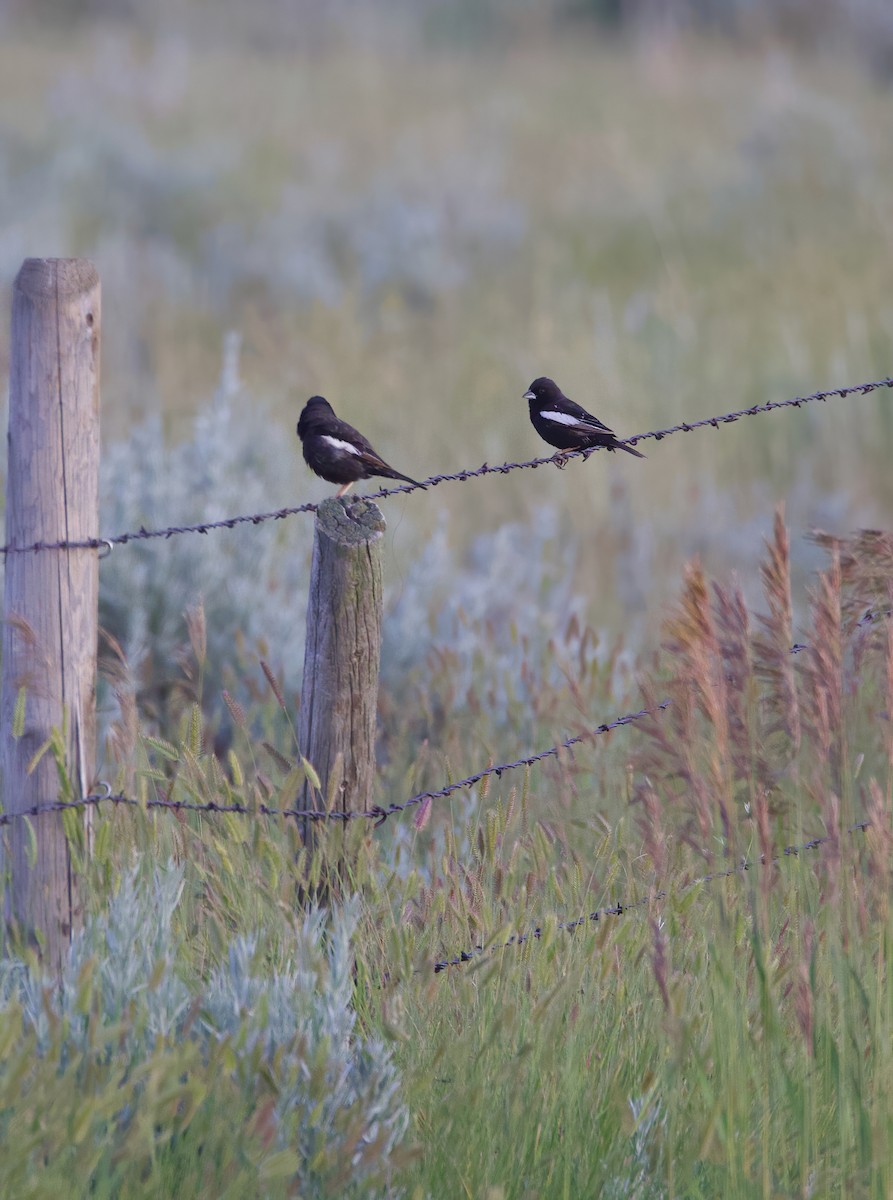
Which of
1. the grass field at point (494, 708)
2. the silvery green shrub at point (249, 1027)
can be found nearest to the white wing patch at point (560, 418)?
the grass field at point (494, 708)

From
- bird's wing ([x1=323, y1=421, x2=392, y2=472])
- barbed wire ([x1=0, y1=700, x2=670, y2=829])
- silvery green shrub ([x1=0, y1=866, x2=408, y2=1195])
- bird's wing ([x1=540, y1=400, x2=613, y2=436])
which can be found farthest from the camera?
bird's wing ([x1=540, y1=400, x2=613, y2=436])

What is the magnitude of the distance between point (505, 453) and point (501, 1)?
34963 millimetres

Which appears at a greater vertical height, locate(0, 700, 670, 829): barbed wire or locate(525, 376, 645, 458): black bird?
locate(525, 376, 645, 458): black bird

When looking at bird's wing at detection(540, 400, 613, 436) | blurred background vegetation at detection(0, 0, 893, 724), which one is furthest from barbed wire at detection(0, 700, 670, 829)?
blurred background vegetation at detection(0, 0, 893, 724)

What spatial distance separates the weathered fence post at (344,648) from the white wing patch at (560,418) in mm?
1763

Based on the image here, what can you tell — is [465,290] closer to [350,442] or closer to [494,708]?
[494,708]

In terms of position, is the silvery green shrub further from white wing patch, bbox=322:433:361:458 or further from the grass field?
white wing patch, bbox=322:433:361:458

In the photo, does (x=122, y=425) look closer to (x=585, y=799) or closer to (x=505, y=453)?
(x=505, y=453)

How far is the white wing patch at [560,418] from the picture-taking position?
4672 mm

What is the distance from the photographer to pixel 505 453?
9086 millimetres

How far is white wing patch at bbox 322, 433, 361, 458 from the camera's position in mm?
4208

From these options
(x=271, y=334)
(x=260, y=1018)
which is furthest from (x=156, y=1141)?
(x=271, y=334)

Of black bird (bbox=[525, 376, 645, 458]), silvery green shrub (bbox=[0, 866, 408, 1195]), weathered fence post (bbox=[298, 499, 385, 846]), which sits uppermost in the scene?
black bird (bbox=[525, 376, 645, 458])

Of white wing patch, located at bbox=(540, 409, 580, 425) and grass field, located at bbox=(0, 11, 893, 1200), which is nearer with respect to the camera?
grass field, located at bbox=(0, 11, 893, 1200)
